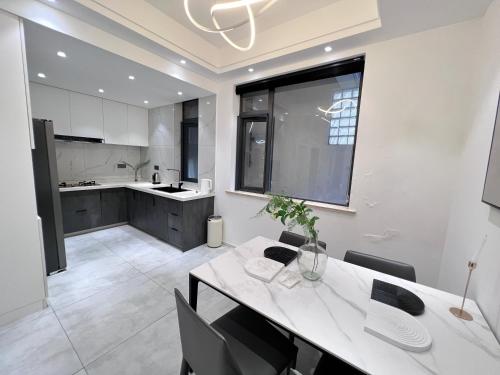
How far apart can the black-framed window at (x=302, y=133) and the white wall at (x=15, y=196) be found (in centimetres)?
227

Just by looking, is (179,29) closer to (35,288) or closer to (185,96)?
(185,96)

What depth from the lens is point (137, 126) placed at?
420cm

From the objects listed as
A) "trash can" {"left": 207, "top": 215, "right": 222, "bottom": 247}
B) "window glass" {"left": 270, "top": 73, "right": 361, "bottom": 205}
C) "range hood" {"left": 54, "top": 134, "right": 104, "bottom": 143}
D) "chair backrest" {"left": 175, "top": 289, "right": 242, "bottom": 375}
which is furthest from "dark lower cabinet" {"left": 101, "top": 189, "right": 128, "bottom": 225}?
"chair backrest" {"left": 175, "top": 289, "right": 242, "bottom": 375}

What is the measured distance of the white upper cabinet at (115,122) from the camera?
3736 mm

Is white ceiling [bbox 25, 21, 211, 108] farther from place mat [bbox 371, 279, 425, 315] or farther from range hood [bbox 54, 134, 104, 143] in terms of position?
place mat [bbox 371, 279, 425, 315]

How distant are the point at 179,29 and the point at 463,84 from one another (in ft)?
9.19

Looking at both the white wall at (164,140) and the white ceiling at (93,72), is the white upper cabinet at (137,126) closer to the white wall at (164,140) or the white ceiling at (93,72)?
the white wall at (164,140)

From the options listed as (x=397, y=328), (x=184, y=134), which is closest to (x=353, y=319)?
(x=397, y=328)

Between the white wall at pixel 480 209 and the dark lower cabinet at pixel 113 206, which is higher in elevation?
the white wall at pixel 480 209

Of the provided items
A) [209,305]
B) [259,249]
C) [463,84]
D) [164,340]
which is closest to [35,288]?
[164,340]

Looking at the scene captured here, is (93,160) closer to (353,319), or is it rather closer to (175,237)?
(175,237)

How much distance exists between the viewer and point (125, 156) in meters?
4.44

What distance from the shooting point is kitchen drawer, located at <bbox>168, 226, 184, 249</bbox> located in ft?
9.98

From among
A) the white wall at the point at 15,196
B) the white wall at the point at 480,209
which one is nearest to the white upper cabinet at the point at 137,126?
the white wall at the point at 15,196
